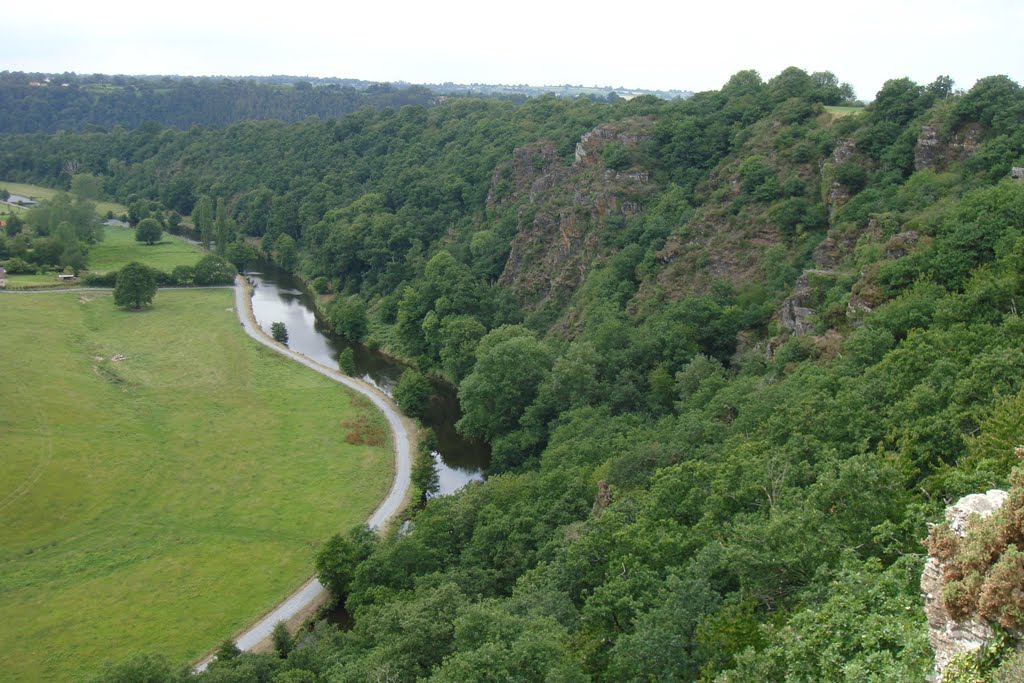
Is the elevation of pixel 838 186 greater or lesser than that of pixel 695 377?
greater

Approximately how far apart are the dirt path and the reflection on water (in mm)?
2071

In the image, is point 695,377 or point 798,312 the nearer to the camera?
point 798,312

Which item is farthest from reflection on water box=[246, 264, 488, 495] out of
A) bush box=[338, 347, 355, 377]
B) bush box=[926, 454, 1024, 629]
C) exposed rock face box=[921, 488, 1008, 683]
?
bush box=[926, 454, 1024, 629]

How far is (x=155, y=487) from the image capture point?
54281 millimetres

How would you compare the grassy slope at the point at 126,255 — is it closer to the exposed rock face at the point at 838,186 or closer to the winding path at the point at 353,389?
the winding path at the point at 353,389

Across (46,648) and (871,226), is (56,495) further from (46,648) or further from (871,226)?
(871,226)

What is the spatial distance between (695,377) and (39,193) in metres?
187

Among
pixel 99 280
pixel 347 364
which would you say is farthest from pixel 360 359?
pixel 99 280

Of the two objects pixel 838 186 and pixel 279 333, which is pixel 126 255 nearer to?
pixel 279 333

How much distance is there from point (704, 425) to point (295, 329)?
70164 mm

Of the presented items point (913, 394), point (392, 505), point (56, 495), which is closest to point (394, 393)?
point (392, 505)

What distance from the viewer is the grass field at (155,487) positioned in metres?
41.1

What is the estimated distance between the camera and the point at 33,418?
202 ft

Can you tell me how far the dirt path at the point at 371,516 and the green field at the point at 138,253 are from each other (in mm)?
22433
